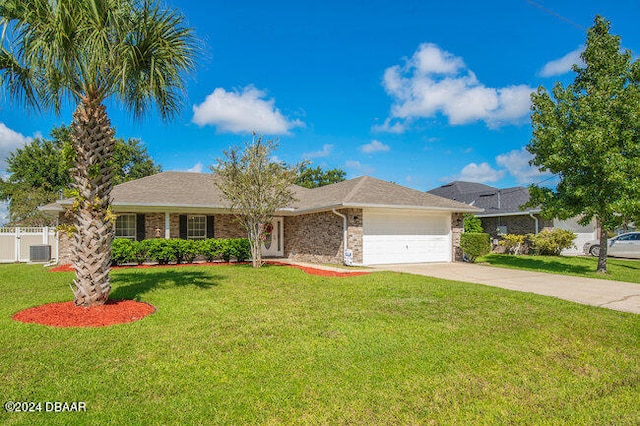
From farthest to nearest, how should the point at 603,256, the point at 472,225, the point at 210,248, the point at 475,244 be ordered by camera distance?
1. the point at 472,225
2. the point at 475,244
3. the point at 210,248
4. the point at 603,256

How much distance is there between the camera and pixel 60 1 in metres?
5.54

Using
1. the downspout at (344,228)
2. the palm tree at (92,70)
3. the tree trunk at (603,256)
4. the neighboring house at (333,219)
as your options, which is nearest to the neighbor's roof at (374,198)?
the neighboring house at (333,219)

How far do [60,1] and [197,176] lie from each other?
14.9 meters

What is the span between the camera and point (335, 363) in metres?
4.27

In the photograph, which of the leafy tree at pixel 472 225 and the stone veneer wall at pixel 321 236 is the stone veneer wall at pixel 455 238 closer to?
the stone veneer wall at pixel 321 236

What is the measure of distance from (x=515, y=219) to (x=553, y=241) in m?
3.00

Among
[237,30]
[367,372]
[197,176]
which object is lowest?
[367,372]

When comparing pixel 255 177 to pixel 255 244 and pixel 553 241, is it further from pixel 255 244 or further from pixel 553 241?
pixel 553 241

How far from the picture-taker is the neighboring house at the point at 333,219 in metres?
14.9

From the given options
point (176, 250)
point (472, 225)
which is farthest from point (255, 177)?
point (472, 225)

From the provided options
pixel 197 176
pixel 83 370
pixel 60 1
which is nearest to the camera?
pixel 83 370

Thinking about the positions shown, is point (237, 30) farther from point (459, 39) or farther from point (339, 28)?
point (459, 39)

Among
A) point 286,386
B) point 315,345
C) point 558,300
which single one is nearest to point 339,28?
point 558,300

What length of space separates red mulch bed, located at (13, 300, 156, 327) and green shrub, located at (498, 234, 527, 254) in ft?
66.2
